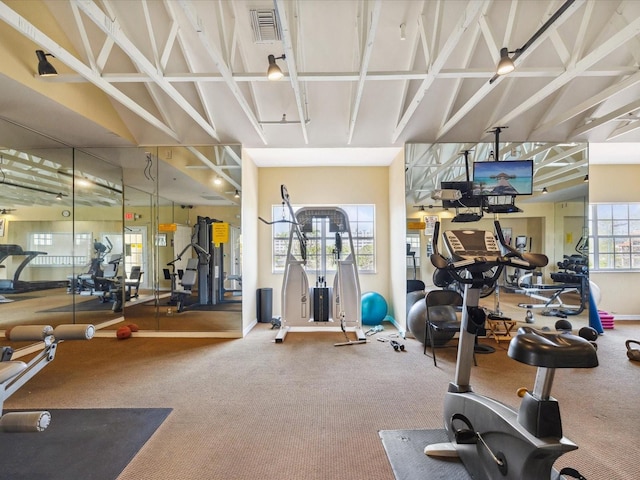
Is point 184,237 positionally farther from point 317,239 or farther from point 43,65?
point 43,65

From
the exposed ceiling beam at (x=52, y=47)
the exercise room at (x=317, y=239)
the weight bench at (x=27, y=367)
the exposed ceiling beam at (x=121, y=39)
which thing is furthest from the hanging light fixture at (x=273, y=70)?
the weight bench at (x=27, y=367)

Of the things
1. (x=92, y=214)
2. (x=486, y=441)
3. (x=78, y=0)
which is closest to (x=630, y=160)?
(x=486, y=441)

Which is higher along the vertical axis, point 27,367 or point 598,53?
point 598,53

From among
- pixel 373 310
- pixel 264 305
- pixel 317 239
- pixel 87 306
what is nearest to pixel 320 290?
pixel 317 239

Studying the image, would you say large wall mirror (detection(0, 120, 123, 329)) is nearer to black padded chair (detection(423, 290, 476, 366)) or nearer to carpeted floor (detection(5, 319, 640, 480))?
carpeted floor (detection(5, 319, 640, 480))

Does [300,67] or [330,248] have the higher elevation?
[300,67]

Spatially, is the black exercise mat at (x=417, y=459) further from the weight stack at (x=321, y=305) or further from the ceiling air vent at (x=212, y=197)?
the ceiling air vent at (x=212, y=197)

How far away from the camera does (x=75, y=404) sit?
2.57m

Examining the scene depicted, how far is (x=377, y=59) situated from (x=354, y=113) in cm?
65

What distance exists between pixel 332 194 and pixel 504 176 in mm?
2900

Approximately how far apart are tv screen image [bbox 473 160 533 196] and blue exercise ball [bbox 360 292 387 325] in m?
2.44

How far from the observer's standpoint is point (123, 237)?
16.4 ft

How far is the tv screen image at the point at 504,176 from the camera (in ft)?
14.0

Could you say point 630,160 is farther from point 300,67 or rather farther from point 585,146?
point 300,67
